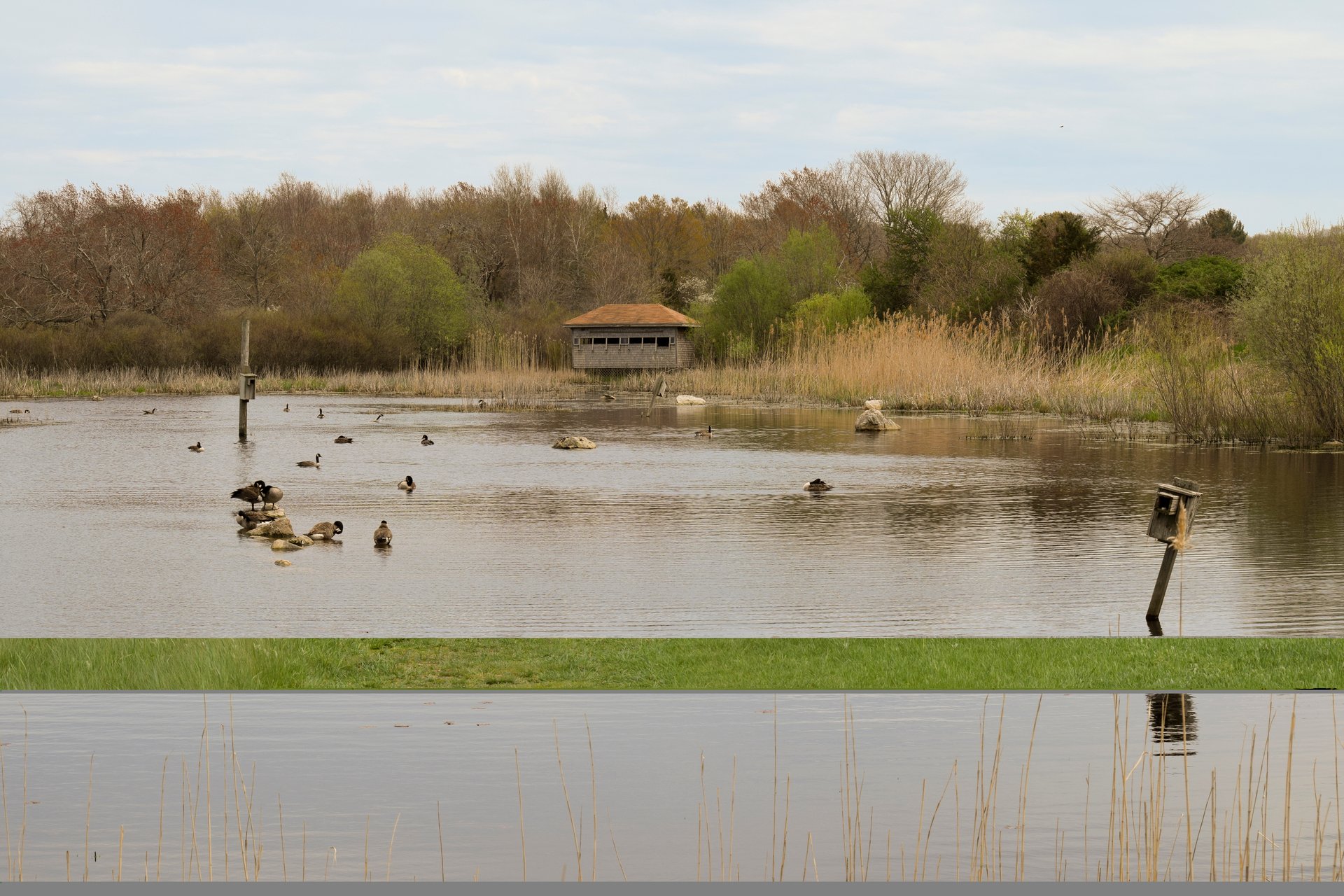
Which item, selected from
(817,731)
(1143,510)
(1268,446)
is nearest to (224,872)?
(817,731)

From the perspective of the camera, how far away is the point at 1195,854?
4629mm

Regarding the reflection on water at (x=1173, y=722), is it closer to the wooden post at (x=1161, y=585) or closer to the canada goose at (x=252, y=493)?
the wooden post at (x=1161, y=585)

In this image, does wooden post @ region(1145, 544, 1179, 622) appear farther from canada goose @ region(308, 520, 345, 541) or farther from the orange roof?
the orange roof

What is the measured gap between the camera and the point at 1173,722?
608 centimetres

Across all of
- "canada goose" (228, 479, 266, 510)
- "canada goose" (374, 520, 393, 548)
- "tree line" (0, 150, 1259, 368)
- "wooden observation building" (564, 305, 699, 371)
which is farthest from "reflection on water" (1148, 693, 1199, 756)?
"wooden observation building" (564, 305, 699, 371)

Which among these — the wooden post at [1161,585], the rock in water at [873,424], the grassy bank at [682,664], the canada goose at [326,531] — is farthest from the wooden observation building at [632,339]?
the grassy bank at [682,664]

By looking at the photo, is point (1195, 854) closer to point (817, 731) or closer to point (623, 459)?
point (817, 731)

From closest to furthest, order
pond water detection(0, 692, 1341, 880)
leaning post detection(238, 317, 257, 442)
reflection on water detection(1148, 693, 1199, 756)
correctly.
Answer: pond water detection(0, 692, 1341, 880), reflection on water detection(1148, 693, 1199, 756), leaning post detection(238, 317, 257, 442)

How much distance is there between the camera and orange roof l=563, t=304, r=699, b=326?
212 ft

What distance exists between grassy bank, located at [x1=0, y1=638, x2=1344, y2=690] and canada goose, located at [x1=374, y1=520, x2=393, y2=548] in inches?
171

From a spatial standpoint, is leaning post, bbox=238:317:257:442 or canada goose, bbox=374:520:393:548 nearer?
canada goose, bbox=374:520:393:548

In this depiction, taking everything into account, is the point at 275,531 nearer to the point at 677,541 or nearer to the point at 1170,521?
the point at 677,541

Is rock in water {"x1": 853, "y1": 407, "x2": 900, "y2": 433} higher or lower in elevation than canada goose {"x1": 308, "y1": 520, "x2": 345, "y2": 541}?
higher

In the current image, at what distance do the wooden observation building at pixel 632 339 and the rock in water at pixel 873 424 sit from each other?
36023mm
